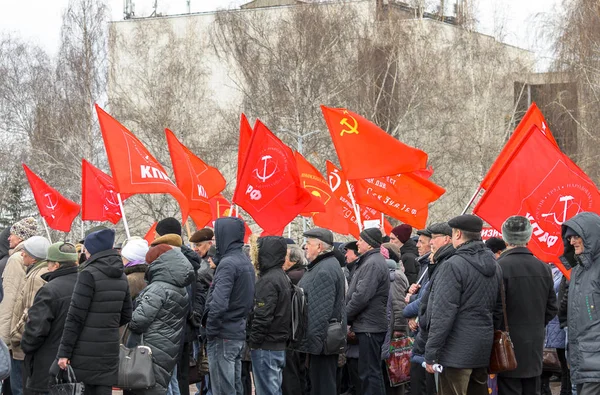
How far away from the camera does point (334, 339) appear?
10086 mm

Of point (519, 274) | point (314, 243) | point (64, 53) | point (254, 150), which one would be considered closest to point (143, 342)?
point (314, 243)

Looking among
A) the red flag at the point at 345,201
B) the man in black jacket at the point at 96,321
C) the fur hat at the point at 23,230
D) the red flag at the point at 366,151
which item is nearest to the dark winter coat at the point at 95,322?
the man in black jacket at the point at 96,321

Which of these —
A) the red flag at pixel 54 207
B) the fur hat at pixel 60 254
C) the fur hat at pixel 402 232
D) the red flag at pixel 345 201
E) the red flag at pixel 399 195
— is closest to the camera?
the fur hat at pixel 60 254

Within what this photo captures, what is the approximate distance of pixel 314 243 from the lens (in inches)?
402

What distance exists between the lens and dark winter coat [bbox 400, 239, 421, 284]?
1278 cm

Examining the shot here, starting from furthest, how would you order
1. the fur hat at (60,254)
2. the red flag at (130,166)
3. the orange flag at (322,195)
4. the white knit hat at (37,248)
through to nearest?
the orange flag at (322,195), the red flag at (130,166), the white knit hat at (37,248), the fur hat at (60,254)

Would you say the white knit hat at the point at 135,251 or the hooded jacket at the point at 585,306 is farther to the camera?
the white knit hat at the point at 135,251

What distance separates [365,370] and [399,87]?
25900 mm

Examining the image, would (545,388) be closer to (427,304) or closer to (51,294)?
(427,304)

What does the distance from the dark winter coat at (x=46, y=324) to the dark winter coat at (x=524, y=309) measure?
3.42 m

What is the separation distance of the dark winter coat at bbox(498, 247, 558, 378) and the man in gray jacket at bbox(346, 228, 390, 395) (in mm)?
2078

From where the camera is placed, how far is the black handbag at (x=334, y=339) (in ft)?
33.1

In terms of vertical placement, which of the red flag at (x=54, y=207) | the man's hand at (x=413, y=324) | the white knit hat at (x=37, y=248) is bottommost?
the red flag at (x=54, y=207)

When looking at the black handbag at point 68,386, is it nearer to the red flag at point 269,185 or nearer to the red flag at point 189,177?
the red flag at point 269,185
